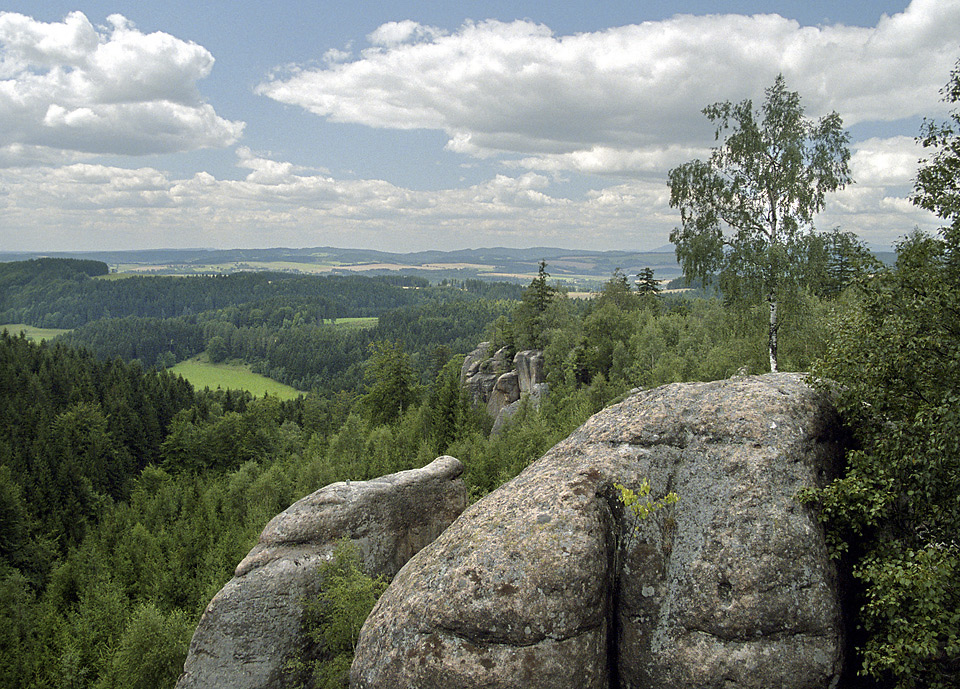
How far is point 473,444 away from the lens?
4744 cm

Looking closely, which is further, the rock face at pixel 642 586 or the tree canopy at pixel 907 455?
the rock face at pixel 642 586

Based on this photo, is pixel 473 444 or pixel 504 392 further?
pixel 504 392

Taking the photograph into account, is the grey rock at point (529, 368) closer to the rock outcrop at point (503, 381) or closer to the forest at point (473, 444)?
the rock outcrop at point (503, 381)

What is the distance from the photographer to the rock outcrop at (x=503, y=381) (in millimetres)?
59966

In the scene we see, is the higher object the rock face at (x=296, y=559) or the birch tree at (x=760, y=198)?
the birch tree at (x=760, y=198)

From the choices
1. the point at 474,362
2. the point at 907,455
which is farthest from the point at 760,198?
the point at 474,362

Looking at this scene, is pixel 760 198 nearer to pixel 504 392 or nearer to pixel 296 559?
pixel 296 559

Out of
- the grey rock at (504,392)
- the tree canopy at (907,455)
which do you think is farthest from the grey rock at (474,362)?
the tree canopy at (907,455)

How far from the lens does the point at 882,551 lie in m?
10.8

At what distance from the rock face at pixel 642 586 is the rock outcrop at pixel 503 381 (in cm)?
4151

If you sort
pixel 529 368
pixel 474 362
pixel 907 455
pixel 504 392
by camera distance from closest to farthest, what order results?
pixel 907 455 → pixel 529 368 → pixel 504 392 → pixel 474 362

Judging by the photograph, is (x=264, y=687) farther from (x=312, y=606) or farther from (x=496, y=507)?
(x=496, y=507)

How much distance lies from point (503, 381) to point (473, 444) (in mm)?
20613

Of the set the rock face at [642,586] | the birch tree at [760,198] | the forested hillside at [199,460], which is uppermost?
the birch tree at [760,198]
